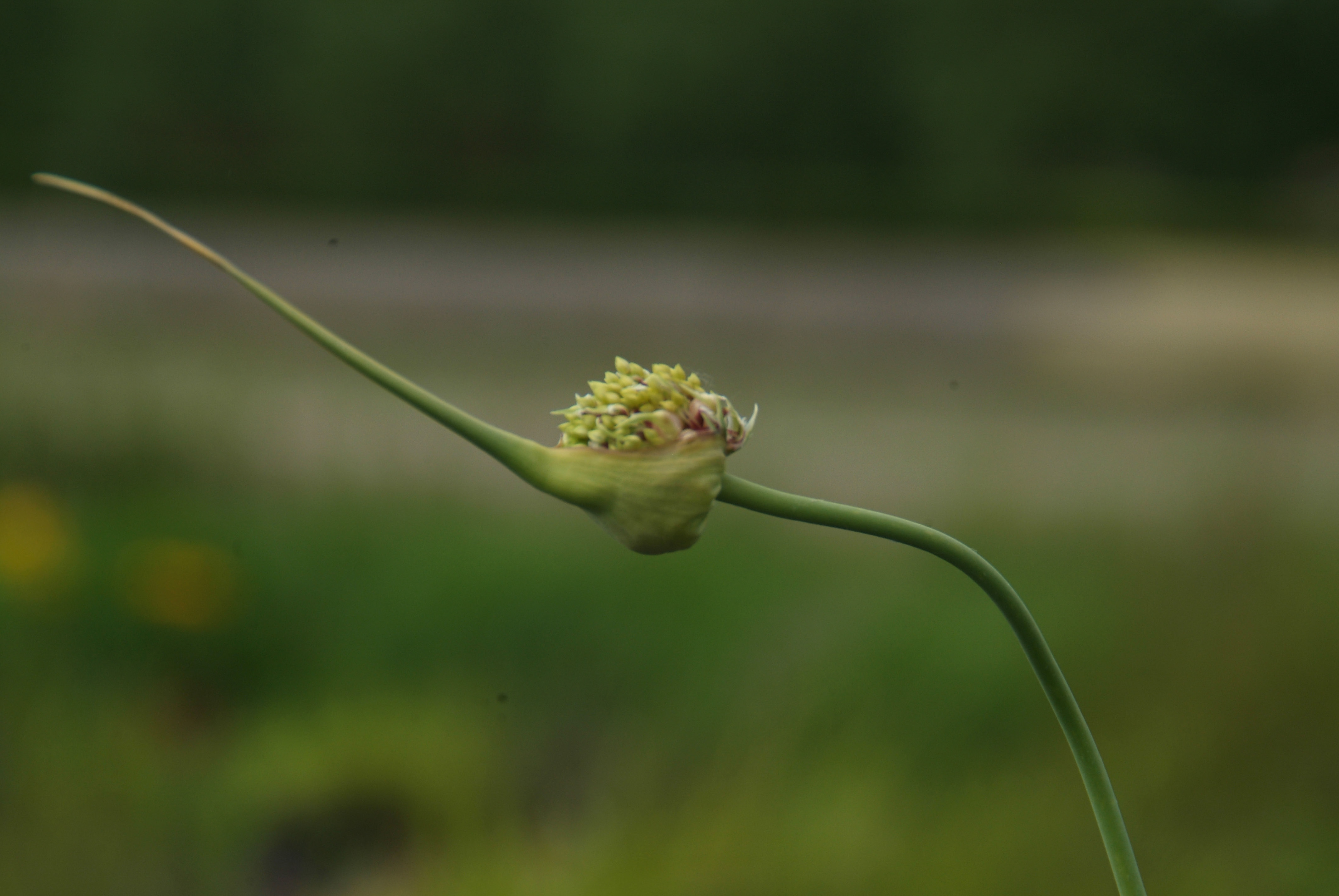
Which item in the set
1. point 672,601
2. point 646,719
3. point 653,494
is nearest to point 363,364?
point 653,494

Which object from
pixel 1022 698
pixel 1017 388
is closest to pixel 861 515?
pixel 1022 698

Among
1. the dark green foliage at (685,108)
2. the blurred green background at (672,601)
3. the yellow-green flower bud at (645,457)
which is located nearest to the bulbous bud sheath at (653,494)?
the yellow-green flower bud at (645,457)

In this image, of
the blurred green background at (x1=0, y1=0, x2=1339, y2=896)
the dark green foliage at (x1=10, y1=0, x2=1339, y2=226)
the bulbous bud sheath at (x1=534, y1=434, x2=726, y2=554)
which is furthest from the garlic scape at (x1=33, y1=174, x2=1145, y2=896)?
the dark green foliage at (x1=10, y1=0, x2=1339, y2=226)

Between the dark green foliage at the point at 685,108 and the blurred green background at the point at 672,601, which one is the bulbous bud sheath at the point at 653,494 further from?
the dark green foliage at the point at 685,108

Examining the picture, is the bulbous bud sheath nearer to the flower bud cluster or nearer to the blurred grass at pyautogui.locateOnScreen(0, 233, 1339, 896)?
the flower bud cluster

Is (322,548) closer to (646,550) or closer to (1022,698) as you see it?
(1022,698)

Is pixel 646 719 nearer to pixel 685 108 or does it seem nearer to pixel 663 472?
pixel 663 472

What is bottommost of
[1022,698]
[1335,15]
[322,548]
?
[322,548]
